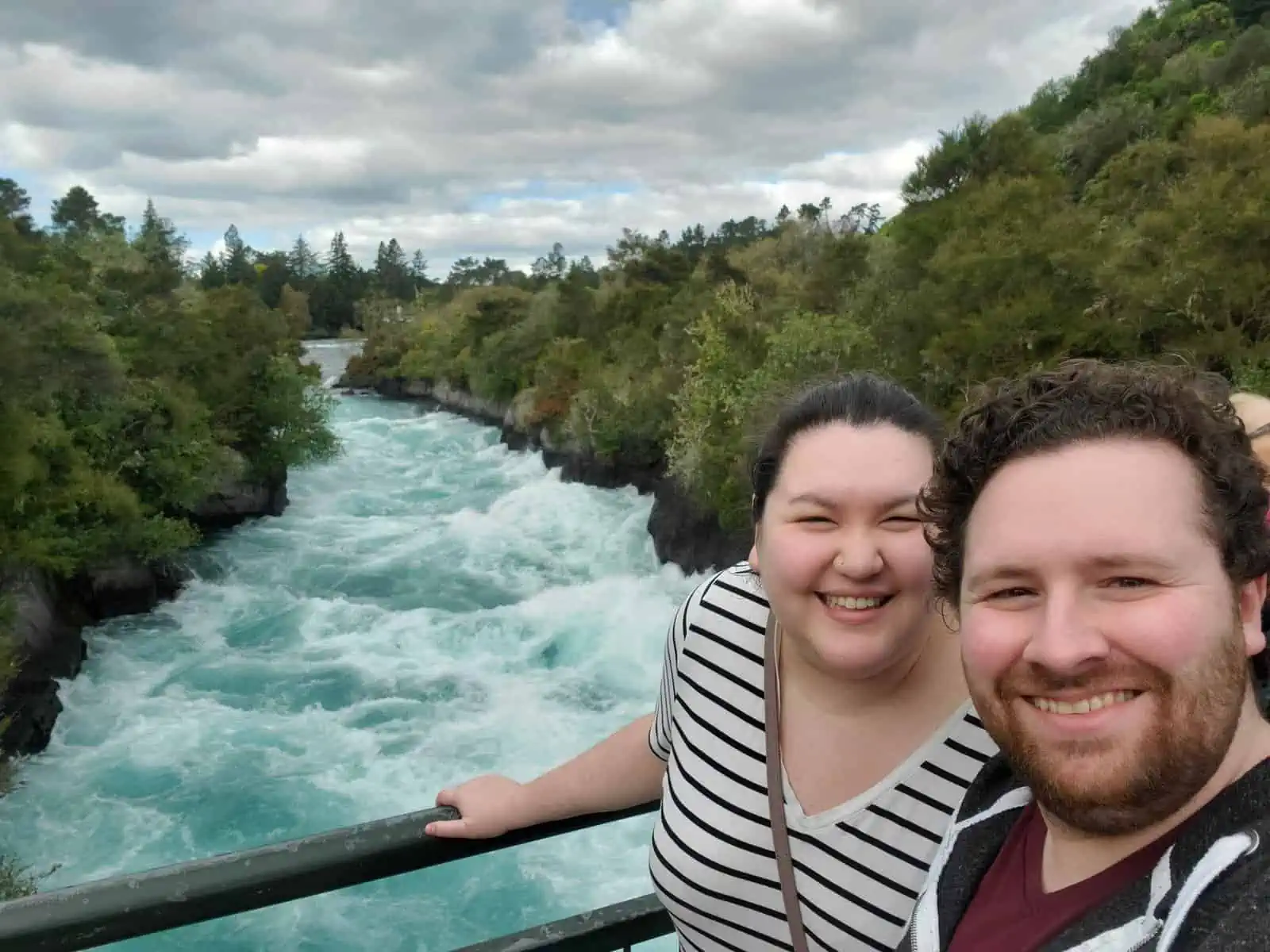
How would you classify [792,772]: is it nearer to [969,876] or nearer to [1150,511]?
[969,876]

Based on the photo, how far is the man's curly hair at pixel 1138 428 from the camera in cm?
82

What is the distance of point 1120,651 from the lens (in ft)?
2.53

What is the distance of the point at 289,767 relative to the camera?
10312 millimetres

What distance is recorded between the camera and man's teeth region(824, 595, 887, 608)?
1165mm

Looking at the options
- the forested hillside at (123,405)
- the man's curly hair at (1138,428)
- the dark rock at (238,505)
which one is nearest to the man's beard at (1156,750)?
the man's curly hair at (1138,428)

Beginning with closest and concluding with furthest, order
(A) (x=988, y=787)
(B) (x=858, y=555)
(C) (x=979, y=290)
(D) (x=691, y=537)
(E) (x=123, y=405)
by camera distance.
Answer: (A) (x=988, y=787)
(B) (x=858, y=555)
(C) (x=979, y=290)
(E) (x=123, y=405)
(D) (x=691, y=537)

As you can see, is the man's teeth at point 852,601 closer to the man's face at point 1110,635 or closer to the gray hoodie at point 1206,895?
the man's face at point 1110,635

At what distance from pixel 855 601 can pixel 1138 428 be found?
440 millimetres

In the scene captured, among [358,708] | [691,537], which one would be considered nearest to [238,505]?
[358,708]

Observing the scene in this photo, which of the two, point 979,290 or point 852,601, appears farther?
point 979,290

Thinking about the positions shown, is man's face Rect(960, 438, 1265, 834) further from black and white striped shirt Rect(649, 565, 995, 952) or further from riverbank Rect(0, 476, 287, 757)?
riverbank Rect(0, 476, 287, 757)

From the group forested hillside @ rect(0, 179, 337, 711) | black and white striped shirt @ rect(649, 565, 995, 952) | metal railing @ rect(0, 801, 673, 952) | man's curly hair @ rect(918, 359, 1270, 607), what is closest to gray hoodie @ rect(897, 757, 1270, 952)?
man's curly hair @ rect(918, 359, 1270, 607)

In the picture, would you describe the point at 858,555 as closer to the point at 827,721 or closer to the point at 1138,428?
the point at 827,721

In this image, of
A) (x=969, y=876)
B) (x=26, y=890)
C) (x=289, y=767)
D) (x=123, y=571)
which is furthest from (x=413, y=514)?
(x=969, y=876)
